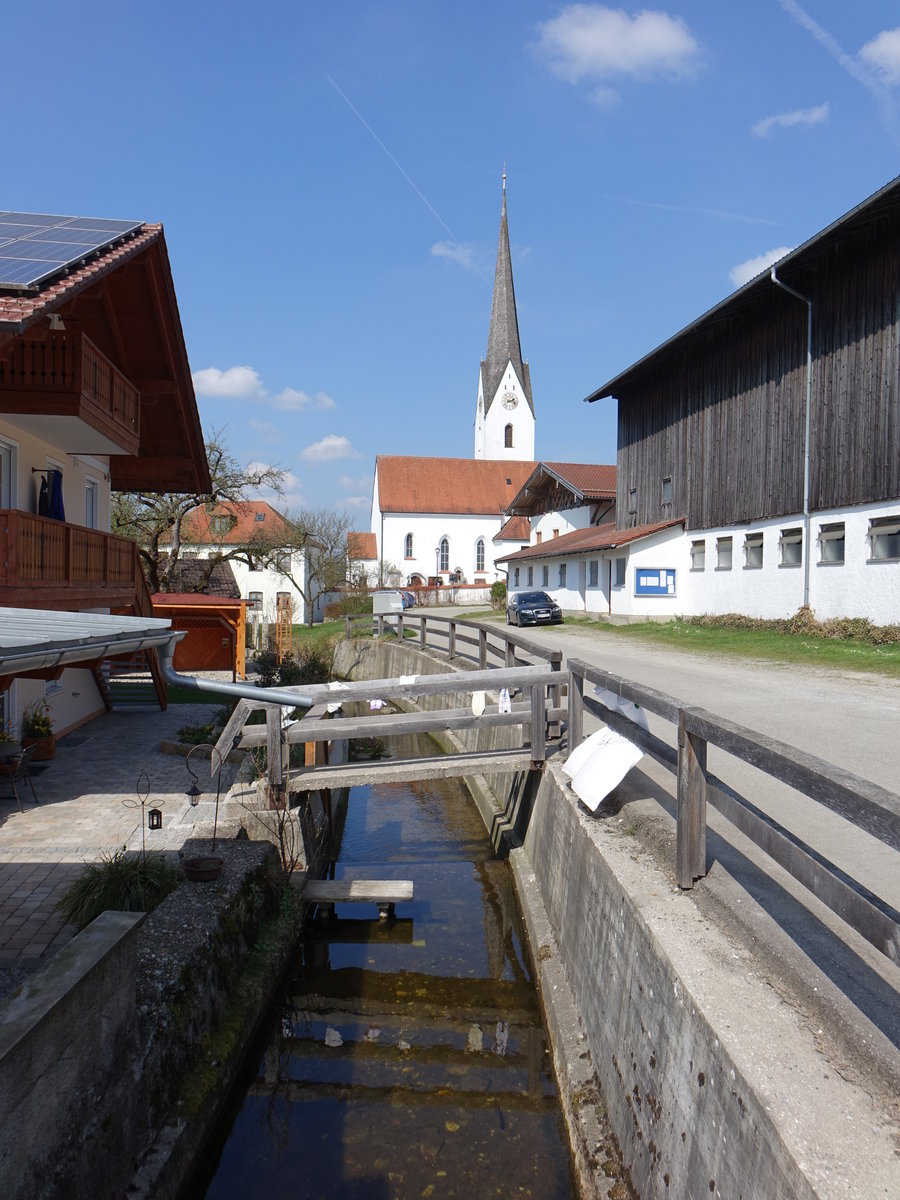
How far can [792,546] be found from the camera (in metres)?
24.3

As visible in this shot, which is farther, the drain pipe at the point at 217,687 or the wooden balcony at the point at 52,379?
the wooden balcony at the point at 52,379

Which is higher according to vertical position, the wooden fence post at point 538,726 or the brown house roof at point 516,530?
the brown house roof at point 516,530

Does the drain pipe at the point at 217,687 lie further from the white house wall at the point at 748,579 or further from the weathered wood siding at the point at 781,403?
the weathered wood siding at the point at 781,403

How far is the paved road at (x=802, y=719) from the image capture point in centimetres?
567

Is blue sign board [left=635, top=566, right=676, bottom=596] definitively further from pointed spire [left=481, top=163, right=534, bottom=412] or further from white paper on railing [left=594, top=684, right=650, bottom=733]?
pointed spire [left=481, top=163, right=534, bottom=412]

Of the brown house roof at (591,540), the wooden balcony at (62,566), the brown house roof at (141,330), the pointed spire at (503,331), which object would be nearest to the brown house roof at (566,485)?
the brown house roof at (591,540)

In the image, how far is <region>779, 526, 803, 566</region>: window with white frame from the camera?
2389cm

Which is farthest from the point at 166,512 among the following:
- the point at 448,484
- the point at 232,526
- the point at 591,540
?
the point at 448,484

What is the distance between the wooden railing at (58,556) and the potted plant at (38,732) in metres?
2.16

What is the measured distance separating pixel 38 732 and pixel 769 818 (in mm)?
11333

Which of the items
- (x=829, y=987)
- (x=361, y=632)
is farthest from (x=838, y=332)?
(x=829, y=987)

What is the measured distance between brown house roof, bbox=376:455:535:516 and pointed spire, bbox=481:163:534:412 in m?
8.14

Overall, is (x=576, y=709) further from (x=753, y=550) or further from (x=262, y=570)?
(x=262, y=570)

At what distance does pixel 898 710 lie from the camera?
1142cm
